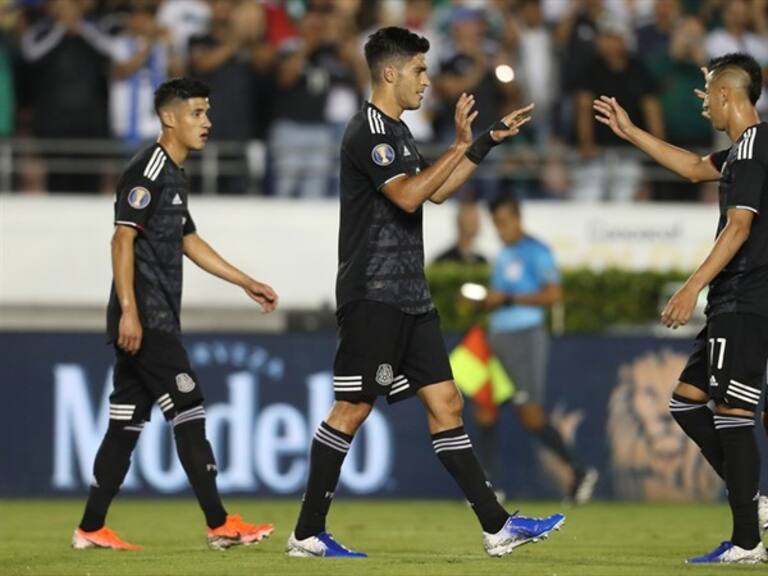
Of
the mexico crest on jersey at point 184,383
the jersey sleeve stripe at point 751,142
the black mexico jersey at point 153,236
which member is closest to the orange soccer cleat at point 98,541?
the mexico crest on jersey at point 184,383

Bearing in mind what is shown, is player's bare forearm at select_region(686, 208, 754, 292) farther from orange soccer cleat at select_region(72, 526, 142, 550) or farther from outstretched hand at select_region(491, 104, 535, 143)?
orange soccer cleat at select_region(72, 526, 142, 550)

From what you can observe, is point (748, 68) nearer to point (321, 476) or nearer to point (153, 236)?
point (321, 476)

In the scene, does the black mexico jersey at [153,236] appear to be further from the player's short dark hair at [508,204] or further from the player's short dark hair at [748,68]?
the player's short dark hair at [508,204]

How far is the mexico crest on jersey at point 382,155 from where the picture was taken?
8.70 m

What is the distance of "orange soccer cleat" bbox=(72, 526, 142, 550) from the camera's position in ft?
32.9

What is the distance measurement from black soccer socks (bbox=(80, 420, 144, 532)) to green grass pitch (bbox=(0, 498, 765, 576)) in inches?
9.9

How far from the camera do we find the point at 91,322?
1828 centimetres

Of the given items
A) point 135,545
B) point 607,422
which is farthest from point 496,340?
point 135,545

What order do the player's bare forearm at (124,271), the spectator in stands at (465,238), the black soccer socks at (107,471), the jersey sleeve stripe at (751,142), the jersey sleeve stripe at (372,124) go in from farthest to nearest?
1. the spectator in stands at (465,238)
2. the black soccer socks at (107,471)
3. the player's bare forearm at (124,271)
4. the jersey sleeve stripe at (372,124)
5. the jersey sleeve stripe at (751,142)

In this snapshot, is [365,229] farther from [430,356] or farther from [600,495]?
[600,495]

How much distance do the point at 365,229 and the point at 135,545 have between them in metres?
2.66

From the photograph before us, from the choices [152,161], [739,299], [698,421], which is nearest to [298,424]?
[152,161]

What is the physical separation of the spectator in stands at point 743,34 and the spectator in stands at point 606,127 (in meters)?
0.95

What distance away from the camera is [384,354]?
8859mm
